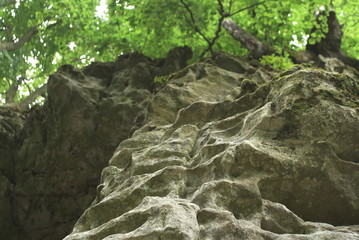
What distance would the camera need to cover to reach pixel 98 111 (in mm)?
10641

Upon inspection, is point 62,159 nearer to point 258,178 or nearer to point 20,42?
point 20,42

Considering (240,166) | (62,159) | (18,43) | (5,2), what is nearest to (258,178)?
(240,166)

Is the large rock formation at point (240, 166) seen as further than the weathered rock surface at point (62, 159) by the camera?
No

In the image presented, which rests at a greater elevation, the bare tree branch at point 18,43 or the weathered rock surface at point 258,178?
the bare tree branch at point 18,43

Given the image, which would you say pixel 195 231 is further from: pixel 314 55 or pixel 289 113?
pixel 314 55

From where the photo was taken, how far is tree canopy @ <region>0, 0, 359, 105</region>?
41.3 ft

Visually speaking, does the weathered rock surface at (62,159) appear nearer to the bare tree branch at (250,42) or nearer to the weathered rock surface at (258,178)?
the bare tree branch at (250,42)

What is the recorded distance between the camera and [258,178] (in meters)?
4.14

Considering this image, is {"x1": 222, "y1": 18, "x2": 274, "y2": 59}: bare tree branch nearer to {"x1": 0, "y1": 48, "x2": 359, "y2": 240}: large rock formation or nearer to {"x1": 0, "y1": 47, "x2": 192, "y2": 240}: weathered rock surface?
{"x1": 0, "y1": 48, "x2": 359, "y2": 240}: large rock formation

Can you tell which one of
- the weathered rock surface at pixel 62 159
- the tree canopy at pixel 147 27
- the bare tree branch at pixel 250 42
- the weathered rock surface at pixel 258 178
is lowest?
the weathered rock surface at pixel 258 178

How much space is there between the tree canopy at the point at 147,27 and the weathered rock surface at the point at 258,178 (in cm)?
674

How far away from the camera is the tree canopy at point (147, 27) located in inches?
496

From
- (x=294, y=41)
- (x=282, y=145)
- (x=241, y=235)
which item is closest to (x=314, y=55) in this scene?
(x=294, y=41)

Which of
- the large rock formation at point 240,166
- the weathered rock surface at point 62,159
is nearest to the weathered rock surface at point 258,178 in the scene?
the large rock formation at point 240,166
